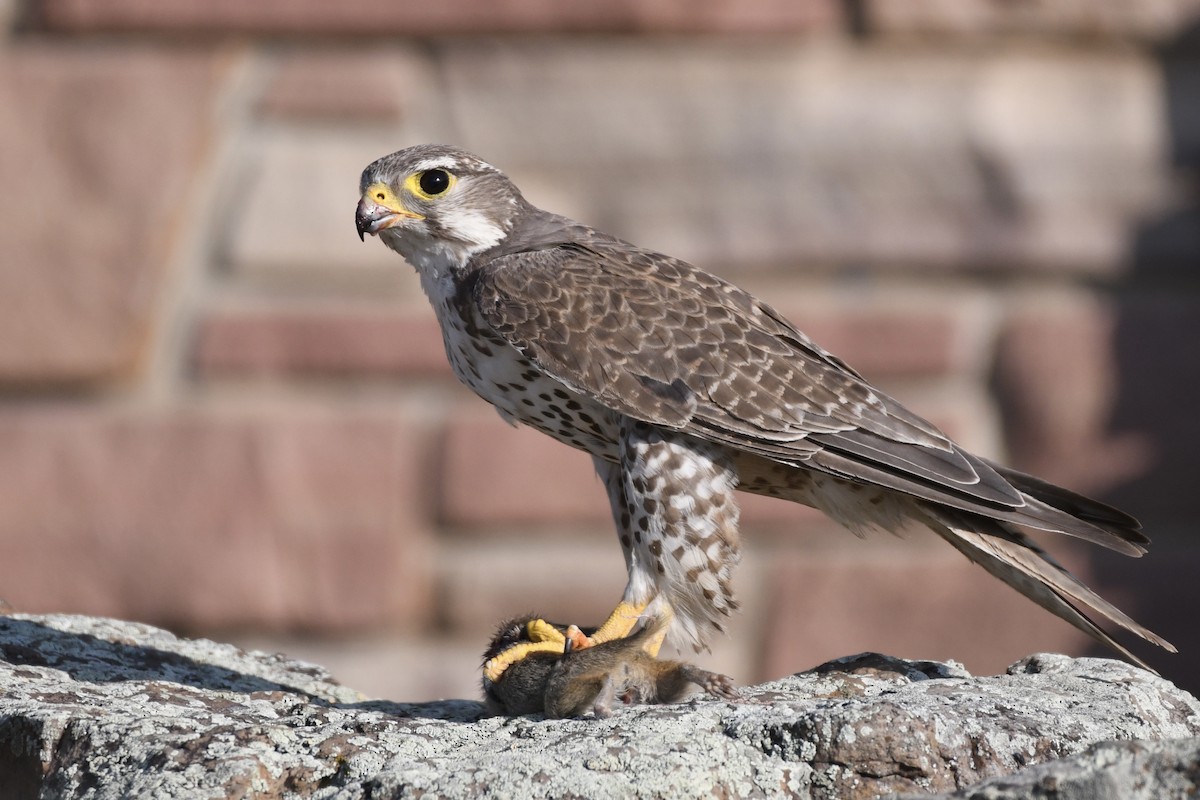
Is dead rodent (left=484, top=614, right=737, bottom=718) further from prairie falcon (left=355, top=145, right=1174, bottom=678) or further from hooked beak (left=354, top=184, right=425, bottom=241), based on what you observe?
hooked beak (left=354, top=184, right=425, bottom=241)

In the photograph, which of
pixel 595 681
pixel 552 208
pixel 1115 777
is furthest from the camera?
pixel 552 208

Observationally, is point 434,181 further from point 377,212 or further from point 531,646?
point 531,646

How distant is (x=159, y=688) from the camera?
294 cm

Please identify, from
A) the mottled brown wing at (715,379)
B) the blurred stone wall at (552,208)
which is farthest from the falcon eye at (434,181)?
the blurred stone wall at (552,208)

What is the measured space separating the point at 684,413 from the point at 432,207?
0.89 metres

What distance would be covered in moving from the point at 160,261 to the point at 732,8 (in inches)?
77.6

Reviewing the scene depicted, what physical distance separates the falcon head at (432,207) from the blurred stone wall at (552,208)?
857 mm

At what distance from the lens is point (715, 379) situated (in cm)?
332

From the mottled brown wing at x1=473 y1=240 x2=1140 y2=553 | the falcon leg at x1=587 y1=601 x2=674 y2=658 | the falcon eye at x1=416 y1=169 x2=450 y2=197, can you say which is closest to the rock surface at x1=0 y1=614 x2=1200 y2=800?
the falcon leg at x1=587 y1=601 x2=674 y2=658

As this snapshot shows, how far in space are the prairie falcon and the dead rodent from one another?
92 millimetres

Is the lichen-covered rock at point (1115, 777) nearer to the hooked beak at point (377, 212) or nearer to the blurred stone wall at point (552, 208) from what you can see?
the hooked beak at point (377, 212)

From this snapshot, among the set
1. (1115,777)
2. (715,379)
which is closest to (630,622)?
(715,379)

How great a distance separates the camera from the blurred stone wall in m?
4.55

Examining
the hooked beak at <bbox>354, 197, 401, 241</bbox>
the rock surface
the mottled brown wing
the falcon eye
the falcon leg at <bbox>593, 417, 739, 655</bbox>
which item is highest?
the falcon eye
